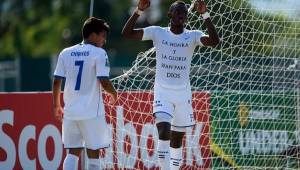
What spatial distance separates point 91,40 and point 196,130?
3494 millimetres

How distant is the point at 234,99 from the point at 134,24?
11.0 feet

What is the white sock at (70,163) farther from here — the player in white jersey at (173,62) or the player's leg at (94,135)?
the player in white jersey at (173,62)

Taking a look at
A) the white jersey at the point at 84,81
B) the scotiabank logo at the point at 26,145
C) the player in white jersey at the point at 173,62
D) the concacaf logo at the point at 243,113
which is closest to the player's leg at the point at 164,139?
the player in white jersey at the point at 173,62

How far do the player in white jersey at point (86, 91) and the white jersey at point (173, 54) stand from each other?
92cm

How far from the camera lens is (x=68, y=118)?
10695mm

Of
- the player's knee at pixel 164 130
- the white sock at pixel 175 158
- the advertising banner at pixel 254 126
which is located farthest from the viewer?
the advertising banner at pixel 254 126

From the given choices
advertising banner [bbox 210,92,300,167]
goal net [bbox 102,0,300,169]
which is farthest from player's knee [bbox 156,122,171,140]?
advertising banner [bbox 210,92,300,167]

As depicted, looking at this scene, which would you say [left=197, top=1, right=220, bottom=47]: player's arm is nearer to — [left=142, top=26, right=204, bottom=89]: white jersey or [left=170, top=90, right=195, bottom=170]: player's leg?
[left=142, top=26, right=204, bottom=89]: white jersey

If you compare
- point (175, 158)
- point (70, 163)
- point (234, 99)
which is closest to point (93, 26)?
point (70, 163)

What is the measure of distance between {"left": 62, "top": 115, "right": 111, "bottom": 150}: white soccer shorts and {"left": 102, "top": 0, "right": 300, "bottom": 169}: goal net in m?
2.38

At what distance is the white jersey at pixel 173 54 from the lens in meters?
11.4

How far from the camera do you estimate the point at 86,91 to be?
35.0 feet

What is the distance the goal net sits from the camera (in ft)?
43.8

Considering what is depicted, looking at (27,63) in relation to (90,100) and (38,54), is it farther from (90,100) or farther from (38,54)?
(38,54)
